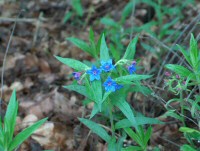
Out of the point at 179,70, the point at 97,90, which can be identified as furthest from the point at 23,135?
the point at 179,70

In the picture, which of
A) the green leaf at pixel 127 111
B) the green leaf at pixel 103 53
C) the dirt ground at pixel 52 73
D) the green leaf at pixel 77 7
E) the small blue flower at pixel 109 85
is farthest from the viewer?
the green leaf at pixel 77 7

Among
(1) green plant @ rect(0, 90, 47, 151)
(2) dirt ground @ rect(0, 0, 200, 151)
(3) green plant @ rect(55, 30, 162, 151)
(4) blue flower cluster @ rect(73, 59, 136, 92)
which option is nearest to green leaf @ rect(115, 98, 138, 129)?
(3) green plant @ rect(55, 30, 162, 151)

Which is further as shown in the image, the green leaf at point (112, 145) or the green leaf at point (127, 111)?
the green leaf at point (112, 145)

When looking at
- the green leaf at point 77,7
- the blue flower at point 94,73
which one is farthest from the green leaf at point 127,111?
the green leaf at point 77,7

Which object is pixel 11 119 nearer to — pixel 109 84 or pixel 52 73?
pixel 109 84

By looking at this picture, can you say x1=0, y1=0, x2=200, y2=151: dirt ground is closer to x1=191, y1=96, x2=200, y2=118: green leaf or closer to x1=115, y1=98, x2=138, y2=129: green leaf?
x1=191, y1=96, x2=200, y2=118: green leaf

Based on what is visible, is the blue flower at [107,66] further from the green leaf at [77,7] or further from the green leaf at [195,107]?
the green leaf at [77,7]

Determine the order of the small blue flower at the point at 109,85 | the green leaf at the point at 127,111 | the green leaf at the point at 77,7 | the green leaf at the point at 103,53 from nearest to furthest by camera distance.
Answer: the small blue flower at the point at 109,85
the green leaf at the point at 127,111
the green leaf at the point at 103,53
the green leaf at the point at 77,7

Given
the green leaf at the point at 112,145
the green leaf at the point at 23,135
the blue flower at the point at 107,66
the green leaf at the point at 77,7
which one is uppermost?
the green leaf at the point at 77,7
